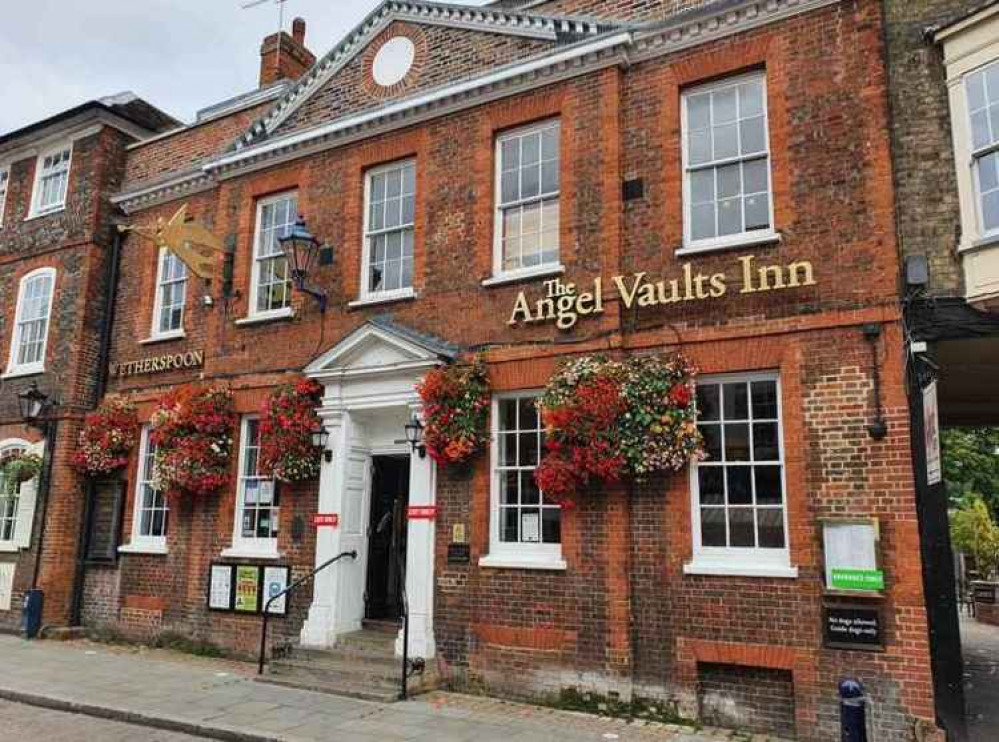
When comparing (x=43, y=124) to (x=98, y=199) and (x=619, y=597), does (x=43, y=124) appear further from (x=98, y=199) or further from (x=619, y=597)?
(x=619, y=597)

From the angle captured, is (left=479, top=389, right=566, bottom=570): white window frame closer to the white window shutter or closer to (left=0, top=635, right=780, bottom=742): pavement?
(left=0, top=635, right=780, bottom=742): pavement

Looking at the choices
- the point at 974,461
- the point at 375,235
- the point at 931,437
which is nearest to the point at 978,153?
the point at 931,437

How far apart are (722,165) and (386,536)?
6821 mm

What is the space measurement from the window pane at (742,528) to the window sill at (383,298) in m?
5.15

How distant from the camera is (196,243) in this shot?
12.8 meters

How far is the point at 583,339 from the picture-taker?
952 cm

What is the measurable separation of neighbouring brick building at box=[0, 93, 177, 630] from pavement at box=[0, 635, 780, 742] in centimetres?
361

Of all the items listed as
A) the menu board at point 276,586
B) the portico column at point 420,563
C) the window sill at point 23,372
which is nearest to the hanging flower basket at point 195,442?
the menu board at point 276,586

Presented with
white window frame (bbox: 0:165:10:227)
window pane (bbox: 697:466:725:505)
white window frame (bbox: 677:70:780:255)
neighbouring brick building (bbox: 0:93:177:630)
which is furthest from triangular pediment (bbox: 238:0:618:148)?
white window frame (bbox: 0:165:10:227)

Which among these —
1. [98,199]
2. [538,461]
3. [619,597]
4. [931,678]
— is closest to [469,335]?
[538,461]

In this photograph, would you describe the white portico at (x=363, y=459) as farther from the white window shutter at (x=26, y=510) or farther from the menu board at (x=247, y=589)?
the white window shutter at (x=26, y=510)

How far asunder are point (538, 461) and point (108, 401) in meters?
8.48

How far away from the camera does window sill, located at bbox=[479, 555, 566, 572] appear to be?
9.16 m

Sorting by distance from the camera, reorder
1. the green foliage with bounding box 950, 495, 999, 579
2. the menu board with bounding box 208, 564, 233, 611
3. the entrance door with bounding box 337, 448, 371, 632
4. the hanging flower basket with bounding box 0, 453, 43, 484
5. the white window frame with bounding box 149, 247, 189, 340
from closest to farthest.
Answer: the entrance door with bounding box 337, 448, 371, 632, the menu board with bounding box 208, 564, 233, 611, the white window frame with bounding box 149, 247, 189, 340, the hanging flower basket with bounding box 0, 453, 43, 484, the green foliage with bounding box 950, 495, 999, 579
